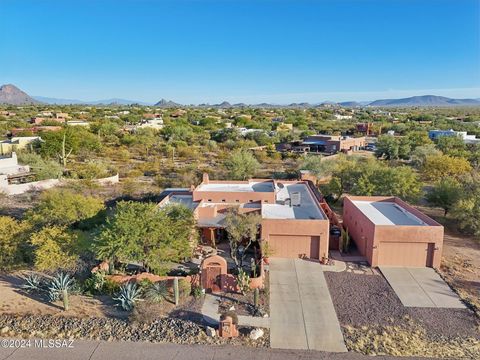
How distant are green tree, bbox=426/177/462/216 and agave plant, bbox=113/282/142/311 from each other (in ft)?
75.7

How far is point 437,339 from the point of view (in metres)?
14.2

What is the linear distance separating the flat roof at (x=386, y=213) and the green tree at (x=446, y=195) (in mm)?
5180

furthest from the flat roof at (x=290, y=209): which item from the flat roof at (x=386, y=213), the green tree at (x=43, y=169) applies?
the green tree at (x=43, y=169)

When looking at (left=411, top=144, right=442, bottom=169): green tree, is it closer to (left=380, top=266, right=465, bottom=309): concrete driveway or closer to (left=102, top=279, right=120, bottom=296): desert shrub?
(left=380, top=266, right=465, bottom=309): concrete driveway

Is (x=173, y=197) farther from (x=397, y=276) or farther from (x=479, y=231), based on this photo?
(x=479, y=231)

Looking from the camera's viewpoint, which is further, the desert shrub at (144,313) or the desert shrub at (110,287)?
the desert shrub at (110,287)

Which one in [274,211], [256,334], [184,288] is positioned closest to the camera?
[256,334]

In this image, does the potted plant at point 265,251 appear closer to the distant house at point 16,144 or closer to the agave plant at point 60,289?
the agave plant at point 60,289

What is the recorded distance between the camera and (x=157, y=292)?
16.4 metres

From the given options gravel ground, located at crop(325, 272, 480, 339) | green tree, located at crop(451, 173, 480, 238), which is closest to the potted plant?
gravel ground, located at crop(325, 272, 480, 339)

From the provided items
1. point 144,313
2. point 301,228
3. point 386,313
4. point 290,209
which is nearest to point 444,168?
point 290,209

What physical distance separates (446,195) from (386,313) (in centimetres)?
1634

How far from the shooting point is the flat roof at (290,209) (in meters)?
23.4

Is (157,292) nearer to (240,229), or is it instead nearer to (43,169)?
(240,229)
